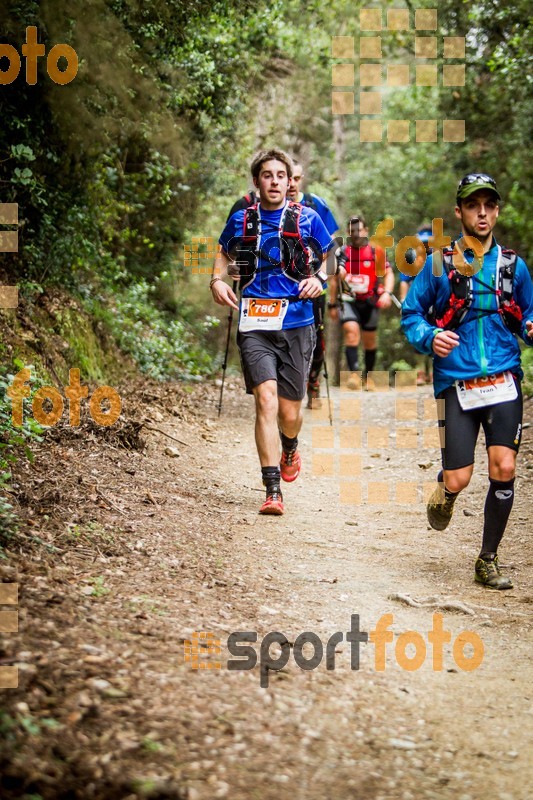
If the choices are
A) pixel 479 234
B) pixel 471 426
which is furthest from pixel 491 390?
pixel 479 234

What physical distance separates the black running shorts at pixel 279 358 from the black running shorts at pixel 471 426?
5.16 feet

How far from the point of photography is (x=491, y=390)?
17.2 feet

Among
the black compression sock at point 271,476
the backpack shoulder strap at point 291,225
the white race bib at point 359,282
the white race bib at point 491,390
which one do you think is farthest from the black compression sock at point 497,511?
the white race bib at point 359,282

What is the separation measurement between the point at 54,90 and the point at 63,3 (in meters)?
0.97

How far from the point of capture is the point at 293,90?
72.2 feet

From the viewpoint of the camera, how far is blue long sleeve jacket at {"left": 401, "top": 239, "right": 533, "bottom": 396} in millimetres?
5219

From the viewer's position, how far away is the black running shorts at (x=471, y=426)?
5227mm

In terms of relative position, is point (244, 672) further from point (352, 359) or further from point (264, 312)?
point (352, 359)

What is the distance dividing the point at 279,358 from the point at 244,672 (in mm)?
3499

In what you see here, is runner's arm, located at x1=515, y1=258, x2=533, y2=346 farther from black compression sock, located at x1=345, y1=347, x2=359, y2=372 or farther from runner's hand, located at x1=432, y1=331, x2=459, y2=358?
black compression sock, located at x1=345, y1=347, x2=359, y2=372

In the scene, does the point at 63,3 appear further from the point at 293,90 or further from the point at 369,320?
the point at 293,90

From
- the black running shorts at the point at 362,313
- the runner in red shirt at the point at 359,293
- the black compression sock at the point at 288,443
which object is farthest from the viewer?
the black running shorts at the point at 362,313

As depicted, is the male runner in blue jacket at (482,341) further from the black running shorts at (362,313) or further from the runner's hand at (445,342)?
the black running shorts at (362,313)

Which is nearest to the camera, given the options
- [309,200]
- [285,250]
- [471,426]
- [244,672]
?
[244,672]
